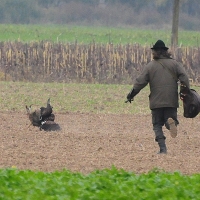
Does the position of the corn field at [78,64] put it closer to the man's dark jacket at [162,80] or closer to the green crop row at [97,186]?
the man's dark jacket at [162,80]

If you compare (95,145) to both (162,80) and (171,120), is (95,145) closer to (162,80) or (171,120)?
(171,120)

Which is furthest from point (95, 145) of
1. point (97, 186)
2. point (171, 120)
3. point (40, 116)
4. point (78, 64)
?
point (78, 64)

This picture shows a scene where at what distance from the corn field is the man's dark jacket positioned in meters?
18.2

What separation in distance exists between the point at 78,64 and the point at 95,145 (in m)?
16.9

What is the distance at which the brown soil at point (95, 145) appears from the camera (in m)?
12.8

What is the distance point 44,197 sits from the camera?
8.21 metres

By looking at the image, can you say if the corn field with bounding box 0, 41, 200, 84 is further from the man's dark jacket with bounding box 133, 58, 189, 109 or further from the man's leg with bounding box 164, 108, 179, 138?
the man's dark jacket with bounding box 133, 58, 189, 109

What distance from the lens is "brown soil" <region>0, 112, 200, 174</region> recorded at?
12820 millimetres

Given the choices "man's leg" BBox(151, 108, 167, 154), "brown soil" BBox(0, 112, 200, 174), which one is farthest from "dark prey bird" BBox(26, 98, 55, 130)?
"man's leg" BBox(151, 108, 167, 154)

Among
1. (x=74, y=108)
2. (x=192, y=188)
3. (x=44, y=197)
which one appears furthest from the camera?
(x=74, y=108)

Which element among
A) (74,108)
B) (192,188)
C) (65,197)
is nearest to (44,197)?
(65,197)

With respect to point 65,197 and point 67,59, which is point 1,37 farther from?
point 65,197

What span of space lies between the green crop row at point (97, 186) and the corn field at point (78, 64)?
22.5 m

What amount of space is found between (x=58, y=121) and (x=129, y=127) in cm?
180
